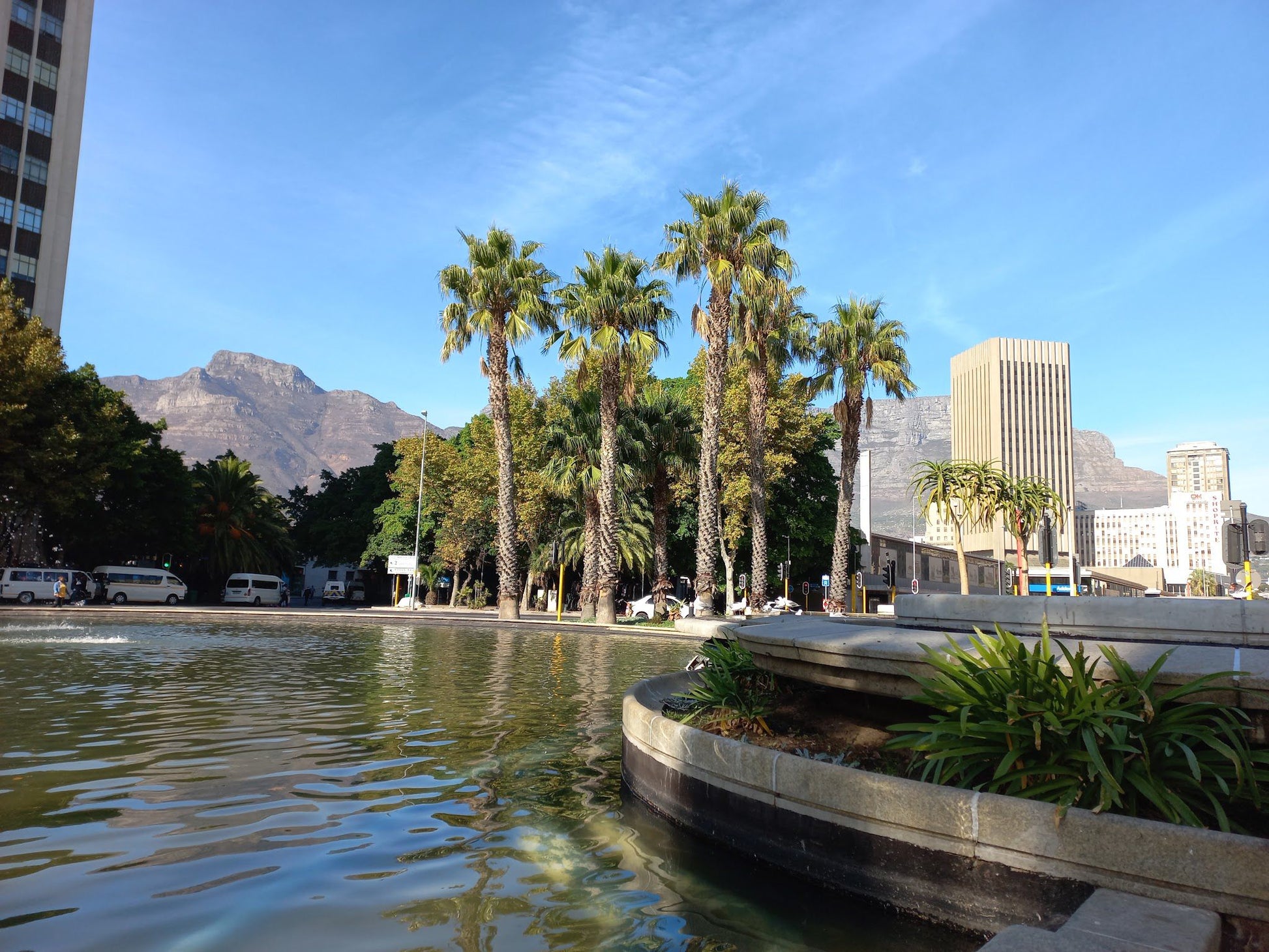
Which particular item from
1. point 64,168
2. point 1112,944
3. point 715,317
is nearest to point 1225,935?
point 1112,944

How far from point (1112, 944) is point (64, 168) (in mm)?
73963

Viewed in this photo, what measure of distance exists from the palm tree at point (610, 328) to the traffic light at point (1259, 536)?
20324 millimetres

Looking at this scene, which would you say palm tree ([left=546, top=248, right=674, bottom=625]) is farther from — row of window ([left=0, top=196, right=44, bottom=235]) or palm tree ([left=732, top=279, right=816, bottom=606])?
row of window ([left=0, top=196, right=44, bottom=235])

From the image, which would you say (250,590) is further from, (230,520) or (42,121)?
(42,121)

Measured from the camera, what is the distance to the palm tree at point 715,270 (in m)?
30.6

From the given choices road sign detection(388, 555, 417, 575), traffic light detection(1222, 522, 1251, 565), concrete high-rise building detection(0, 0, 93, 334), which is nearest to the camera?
traffic light detection(1222, 522, 1251, 565)

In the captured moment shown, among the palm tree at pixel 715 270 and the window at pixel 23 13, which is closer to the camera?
the palm tree at pixel 715 270

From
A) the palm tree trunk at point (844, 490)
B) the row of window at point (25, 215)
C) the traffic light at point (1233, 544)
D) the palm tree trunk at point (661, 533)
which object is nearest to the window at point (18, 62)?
the row of window at point (25, 215)

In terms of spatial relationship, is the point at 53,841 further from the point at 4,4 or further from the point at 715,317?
the point at 4,4

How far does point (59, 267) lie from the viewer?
5750 cm

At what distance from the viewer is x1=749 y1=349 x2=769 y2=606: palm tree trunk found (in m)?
32.8

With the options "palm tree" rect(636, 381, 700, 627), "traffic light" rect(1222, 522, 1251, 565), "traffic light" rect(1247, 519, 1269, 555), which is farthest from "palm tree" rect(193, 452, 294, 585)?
"traffic light" rect(1247, 519, 1269, 555)

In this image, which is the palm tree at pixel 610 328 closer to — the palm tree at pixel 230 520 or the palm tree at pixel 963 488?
the palm tree at pixel 963 488

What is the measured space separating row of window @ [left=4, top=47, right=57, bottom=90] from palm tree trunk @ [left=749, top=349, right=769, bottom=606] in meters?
57.4
